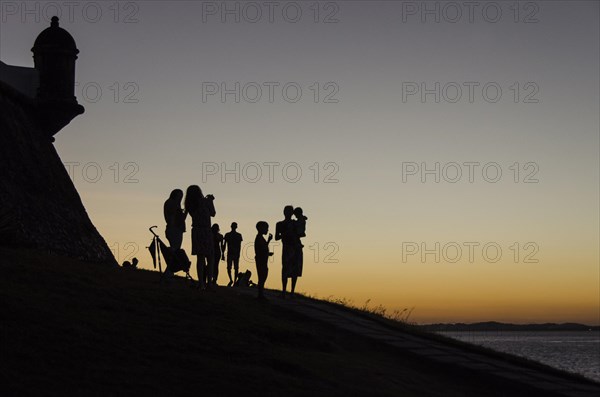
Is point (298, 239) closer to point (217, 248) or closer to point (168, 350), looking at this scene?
point (217, 248)

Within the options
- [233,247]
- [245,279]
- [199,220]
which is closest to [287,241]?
[199,220]

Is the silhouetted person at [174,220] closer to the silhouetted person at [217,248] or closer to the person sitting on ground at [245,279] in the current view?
the silhouetted person at [217,248]

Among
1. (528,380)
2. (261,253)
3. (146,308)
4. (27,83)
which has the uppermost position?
(27,83)

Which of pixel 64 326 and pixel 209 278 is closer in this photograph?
pixel 64 326

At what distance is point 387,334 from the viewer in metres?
17.1

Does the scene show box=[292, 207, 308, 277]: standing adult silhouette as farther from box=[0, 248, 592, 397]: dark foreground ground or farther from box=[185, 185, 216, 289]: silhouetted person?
box=[0, 248, 592, 397]: dark foreground ground

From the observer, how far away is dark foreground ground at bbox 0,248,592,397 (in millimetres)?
9633

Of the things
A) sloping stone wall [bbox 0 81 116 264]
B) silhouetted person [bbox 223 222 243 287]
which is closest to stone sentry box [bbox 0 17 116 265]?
sloping stone wall [bbox 0 81 116 264]

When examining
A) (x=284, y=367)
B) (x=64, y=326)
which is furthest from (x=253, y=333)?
(x=64, y=326)

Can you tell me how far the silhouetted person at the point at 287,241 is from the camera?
19.4m

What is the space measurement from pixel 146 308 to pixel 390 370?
369cm

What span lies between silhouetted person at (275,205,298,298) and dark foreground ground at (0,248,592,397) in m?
3.41

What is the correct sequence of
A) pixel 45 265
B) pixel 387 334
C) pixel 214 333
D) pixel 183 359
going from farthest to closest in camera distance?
pixel 387 334, pixel 45 265, pixel 214 333, pixel 183 359

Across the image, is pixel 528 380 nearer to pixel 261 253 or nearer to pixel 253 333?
pixel 253 333
